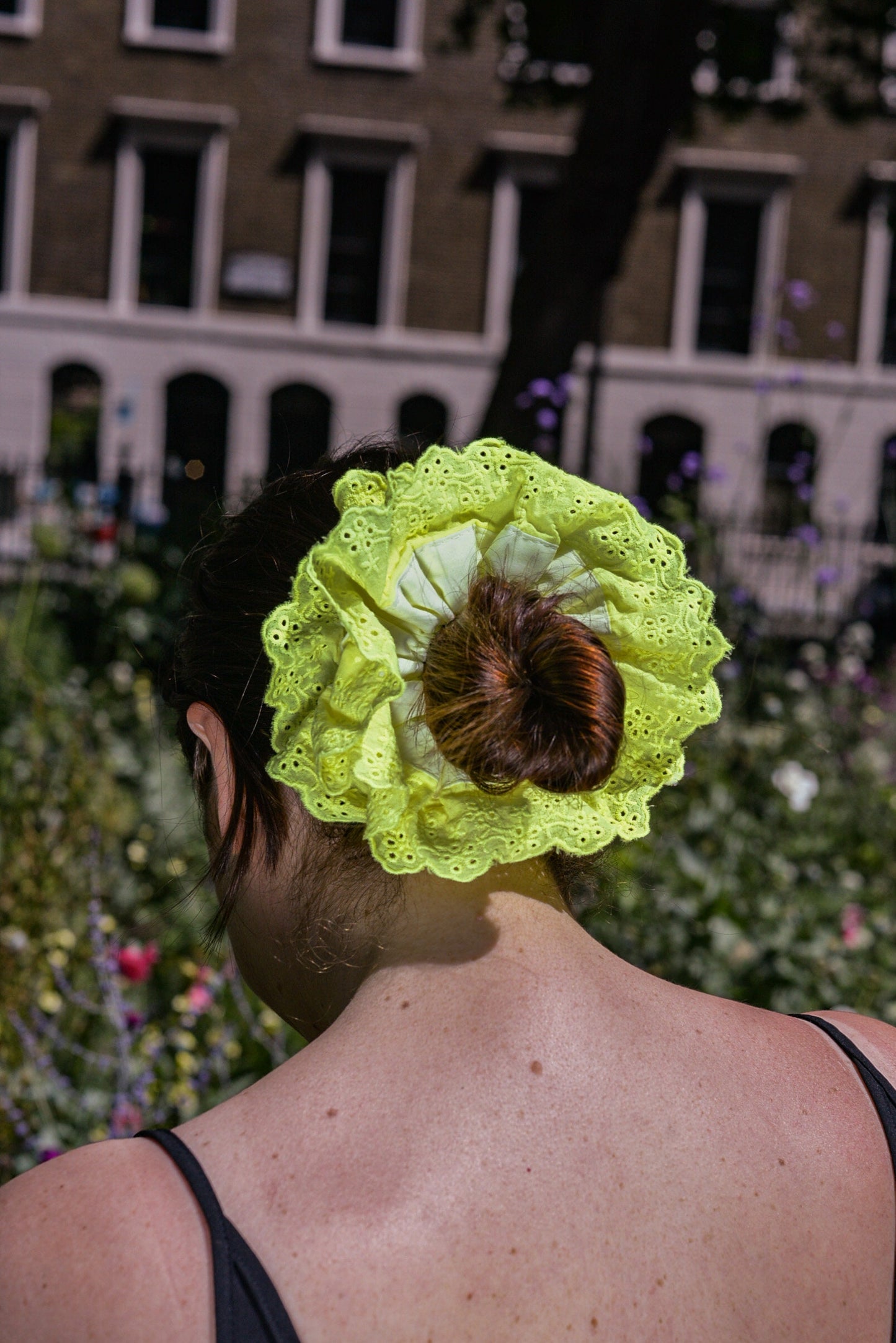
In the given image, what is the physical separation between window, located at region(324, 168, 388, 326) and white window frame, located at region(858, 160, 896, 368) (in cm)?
743

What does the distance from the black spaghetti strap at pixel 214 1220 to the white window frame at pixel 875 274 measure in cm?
2159

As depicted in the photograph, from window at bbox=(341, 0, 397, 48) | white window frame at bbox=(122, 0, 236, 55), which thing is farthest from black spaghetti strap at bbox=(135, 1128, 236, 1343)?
window at bbox=(341, 0, 397, 48)

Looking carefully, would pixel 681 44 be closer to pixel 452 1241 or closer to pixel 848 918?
pixel 848 918

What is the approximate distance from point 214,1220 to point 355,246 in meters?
21.2

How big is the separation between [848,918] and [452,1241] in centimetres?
258

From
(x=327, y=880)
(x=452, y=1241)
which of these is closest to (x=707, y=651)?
(x=327, y=880)

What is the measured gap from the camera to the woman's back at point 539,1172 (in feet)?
3.16

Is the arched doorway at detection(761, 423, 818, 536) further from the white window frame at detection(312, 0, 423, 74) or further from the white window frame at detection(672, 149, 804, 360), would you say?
the white window frame at detection(312, 0, 423, 74)

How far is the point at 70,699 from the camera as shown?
4.70 metres

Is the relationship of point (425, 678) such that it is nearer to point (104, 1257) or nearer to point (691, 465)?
point (104, 1257)

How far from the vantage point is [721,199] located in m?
21.1

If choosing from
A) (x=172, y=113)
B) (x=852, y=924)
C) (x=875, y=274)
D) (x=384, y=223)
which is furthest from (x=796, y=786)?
(x=875, y=274)

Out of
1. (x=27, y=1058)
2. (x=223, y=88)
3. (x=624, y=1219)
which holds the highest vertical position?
(x=223, y=88)

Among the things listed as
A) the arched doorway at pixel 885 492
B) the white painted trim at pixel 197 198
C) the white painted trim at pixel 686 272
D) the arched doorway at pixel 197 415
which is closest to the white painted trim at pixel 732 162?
the white painted trim at pixel 686 272
